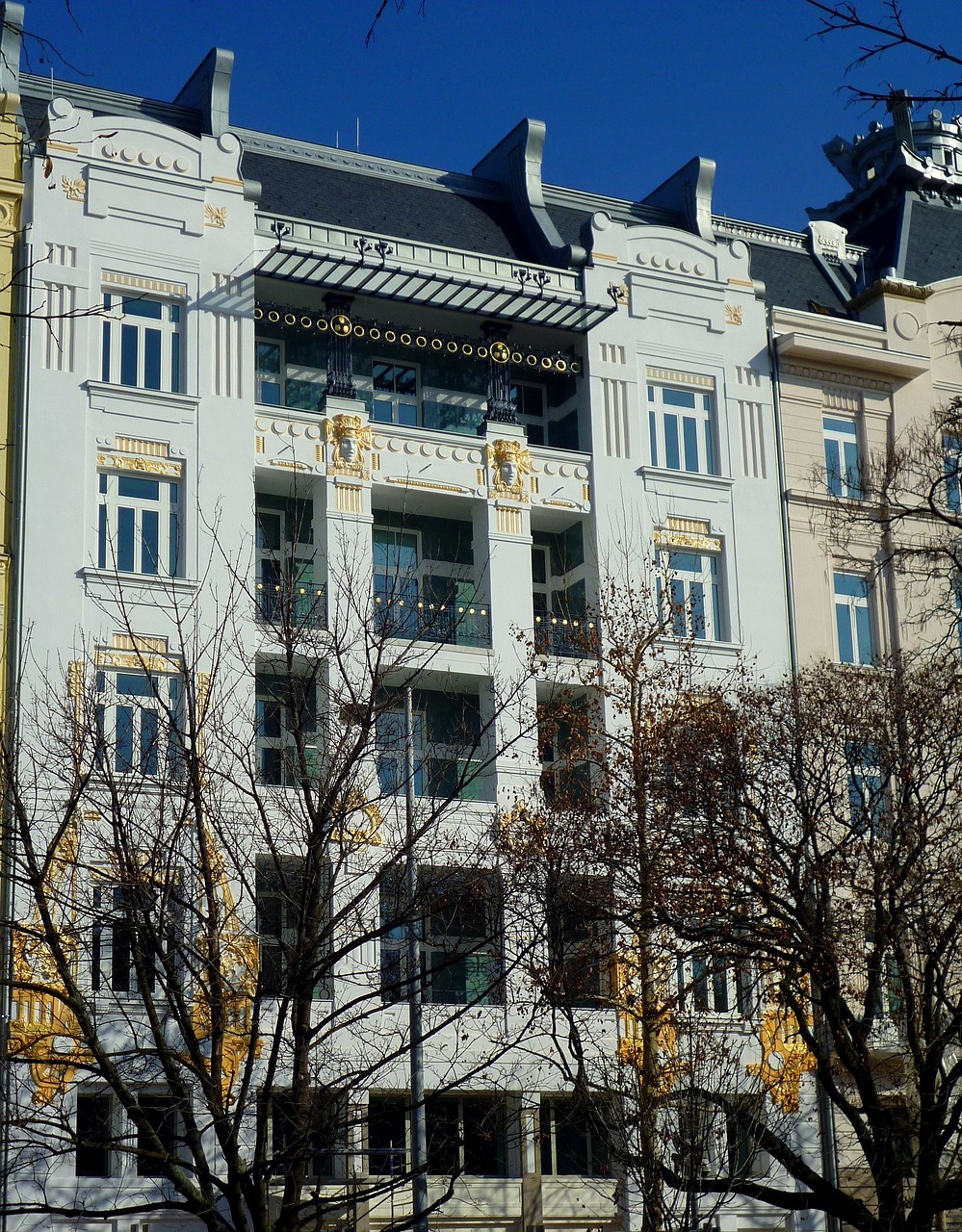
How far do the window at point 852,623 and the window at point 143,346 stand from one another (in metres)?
15.4

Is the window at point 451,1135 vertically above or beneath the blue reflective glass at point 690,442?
beneath

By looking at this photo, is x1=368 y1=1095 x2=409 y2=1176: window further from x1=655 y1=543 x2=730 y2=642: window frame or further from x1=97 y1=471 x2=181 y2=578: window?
x1=655 y1=543 x2=730 y2=642: window frame

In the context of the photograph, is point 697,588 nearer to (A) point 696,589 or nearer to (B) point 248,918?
(A) point 696,589

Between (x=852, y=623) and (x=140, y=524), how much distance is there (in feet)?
52.7

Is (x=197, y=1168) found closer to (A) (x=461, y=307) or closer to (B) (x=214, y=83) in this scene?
(A) (x=461, y=307)

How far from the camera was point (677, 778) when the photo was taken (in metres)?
29.4

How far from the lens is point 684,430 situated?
133 feet

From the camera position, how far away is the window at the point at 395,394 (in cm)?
3850

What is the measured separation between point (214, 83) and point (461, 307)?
732 cm

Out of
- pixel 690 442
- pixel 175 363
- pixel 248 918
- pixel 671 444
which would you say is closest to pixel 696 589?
pixel 671 444

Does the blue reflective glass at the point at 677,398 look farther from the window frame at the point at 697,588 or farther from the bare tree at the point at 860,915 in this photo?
the bare tree at the point at 860,915

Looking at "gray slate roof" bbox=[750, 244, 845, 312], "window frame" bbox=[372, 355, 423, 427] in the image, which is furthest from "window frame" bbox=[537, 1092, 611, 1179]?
"gray slate roof" bbox=[750, 244, 845, 312]

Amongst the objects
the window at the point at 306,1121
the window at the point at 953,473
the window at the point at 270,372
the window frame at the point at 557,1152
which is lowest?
the window frame at the point at 557,1152

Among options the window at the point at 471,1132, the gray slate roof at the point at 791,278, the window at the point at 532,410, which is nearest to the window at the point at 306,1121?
the window at the point at 471,1132
